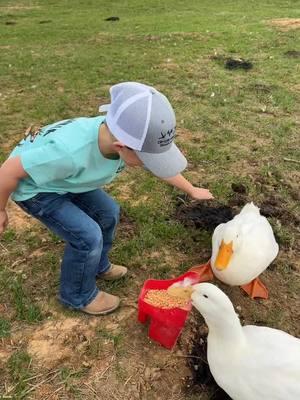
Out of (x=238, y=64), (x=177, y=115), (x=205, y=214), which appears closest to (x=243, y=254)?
(x=205, y=214)

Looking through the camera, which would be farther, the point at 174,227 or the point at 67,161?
the point at 174,227

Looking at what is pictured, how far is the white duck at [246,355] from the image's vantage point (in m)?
2.00

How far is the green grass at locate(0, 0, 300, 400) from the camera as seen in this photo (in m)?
2.86

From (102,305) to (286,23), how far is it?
806 cm

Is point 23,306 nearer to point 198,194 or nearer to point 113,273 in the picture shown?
point 113,273

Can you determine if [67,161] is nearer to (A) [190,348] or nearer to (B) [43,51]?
(A) [190,348]

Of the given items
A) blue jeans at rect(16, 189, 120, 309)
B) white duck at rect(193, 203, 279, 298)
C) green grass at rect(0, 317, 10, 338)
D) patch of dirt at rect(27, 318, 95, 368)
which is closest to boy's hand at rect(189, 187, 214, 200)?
white duck at rect(193, 203, 279, 298)

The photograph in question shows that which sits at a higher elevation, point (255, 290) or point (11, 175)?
point (11, 175)

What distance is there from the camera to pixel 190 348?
2512 mm

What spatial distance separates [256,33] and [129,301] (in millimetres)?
6946

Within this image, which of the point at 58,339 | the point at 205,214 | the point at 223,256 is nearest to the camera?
the point at 58,339

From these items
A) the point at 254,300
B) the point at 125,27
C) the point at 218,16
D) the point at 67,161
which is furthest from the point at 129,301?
the point at 218,16

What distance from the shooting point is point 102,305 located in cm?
267

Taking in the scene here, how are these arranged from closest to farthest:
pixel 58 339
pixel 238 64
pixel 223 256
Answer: pixel 58 339, pixel 223 256, pixel 238 64
